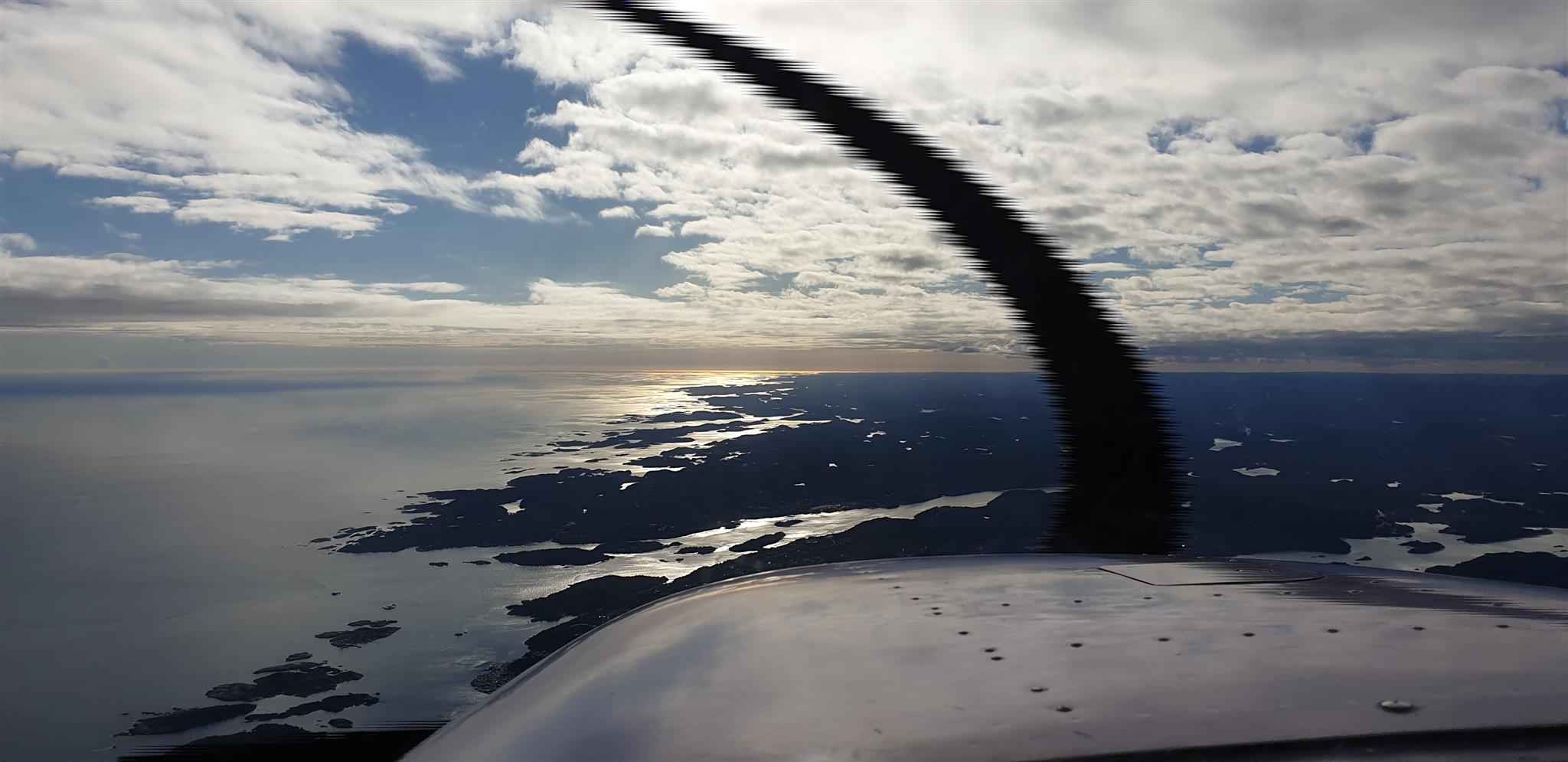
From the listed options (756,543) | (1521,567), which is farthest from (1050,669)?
(1521,567)

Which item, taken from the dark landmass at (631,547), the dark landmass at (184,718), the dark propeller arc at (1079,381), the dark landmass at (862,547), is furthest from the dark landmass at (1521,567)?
the dark landmass at (184,718)

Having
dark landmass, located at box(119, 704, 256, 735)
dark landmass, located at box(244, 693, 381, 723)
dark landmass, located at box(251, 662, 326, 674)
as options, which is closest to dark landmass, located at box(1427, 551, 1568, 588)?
dark landmass, located at box(244, 693, 381, 723)

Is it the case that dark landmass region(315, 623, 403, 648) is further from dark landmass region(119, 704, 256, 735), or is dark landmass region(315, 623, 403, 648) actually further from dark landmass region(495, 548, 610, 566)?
dark landmass region(495, 548, 610, 566)

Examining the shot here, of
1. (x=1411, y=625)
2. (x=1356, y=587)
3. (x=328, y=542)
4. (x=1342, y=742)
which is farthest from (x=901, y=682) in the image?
(x=328, y=542)

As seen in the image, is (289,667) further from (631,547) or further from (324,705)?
(631,547)

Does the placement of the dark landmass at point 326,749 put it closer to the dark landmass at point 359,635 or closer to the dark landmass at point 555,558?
the dark landmass at point 359,635
